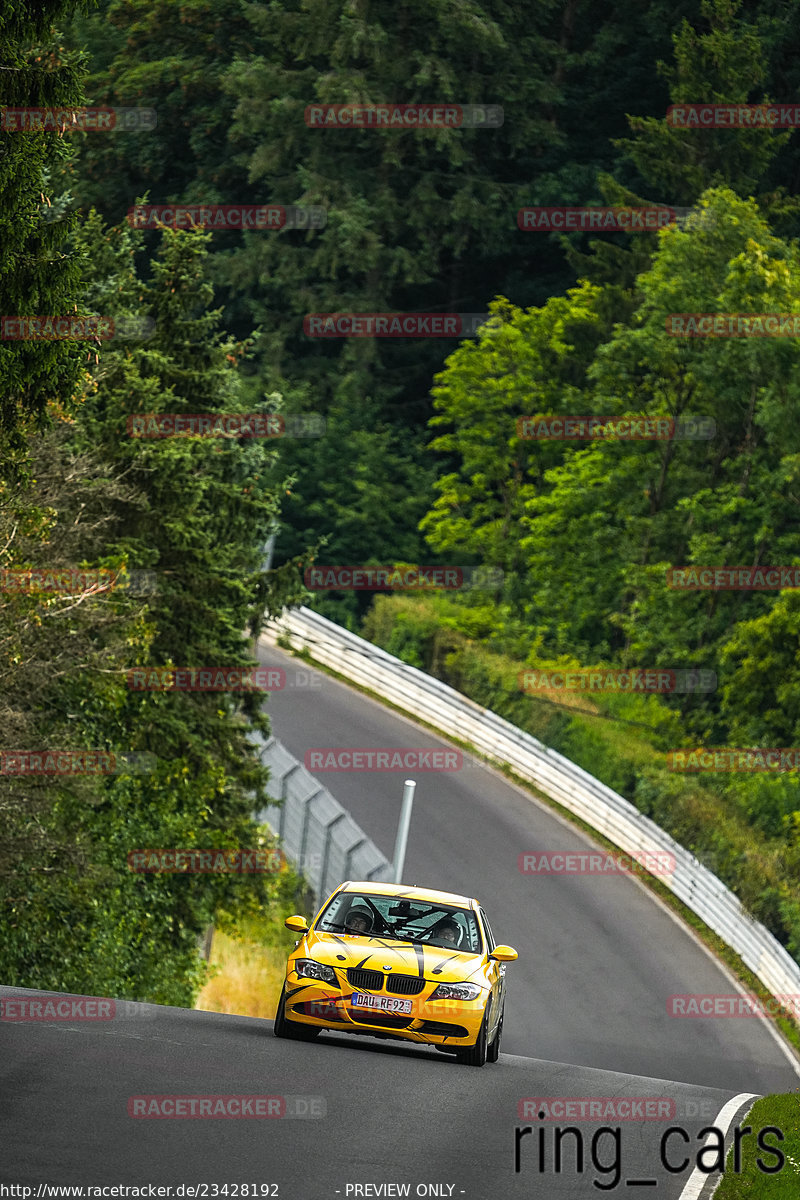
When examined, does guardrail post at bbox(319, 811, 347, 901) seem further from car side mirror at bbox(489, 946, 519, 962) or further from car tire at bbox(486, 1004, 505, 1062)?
car side mirror at bbox(489, 946, 519, 962)

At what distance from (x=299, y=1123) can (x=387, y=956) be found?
3489mm

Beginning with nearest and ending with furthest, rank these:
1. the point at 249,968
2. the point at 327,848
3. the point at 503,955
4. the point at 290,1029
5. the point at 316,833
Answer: the point at 290,1029 → the point at 503,955 → the point at 249,968 → the point at 327,848 → the point at 316,833

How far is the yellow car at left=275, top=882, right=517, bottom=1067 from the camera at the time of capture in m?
13.8

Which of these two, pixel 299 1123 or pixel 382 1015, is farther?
pixel 382 1015

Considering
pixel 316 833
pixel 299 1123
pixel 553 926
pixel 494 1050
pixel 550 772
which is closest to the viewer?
pixel 299 1123

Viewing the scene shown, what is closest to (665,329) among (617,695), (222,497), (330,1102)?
(617,695)

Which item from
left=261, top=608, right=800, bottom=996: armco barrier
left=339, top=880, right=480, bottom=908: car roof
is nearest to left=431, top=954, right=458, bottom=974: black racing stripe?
left=339, top=880, right=480, bottom=908: car roof

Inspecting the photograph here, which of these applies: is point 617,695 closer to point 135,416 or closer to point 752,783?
point 752,783

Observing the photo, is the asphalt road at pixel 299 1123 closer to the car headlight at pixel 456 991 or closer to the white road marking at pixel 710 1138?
the white road marking at pixel 710 1138

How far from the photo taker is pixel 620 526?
56719mm

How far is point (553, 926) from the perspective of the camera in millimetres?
36438

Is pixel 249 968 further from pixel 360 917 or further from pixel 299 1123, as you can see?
pixel 299 1123

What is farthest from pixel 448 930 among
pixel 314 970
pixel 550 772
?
pixel 550 772

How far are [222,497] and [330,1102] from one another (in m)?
18.5
